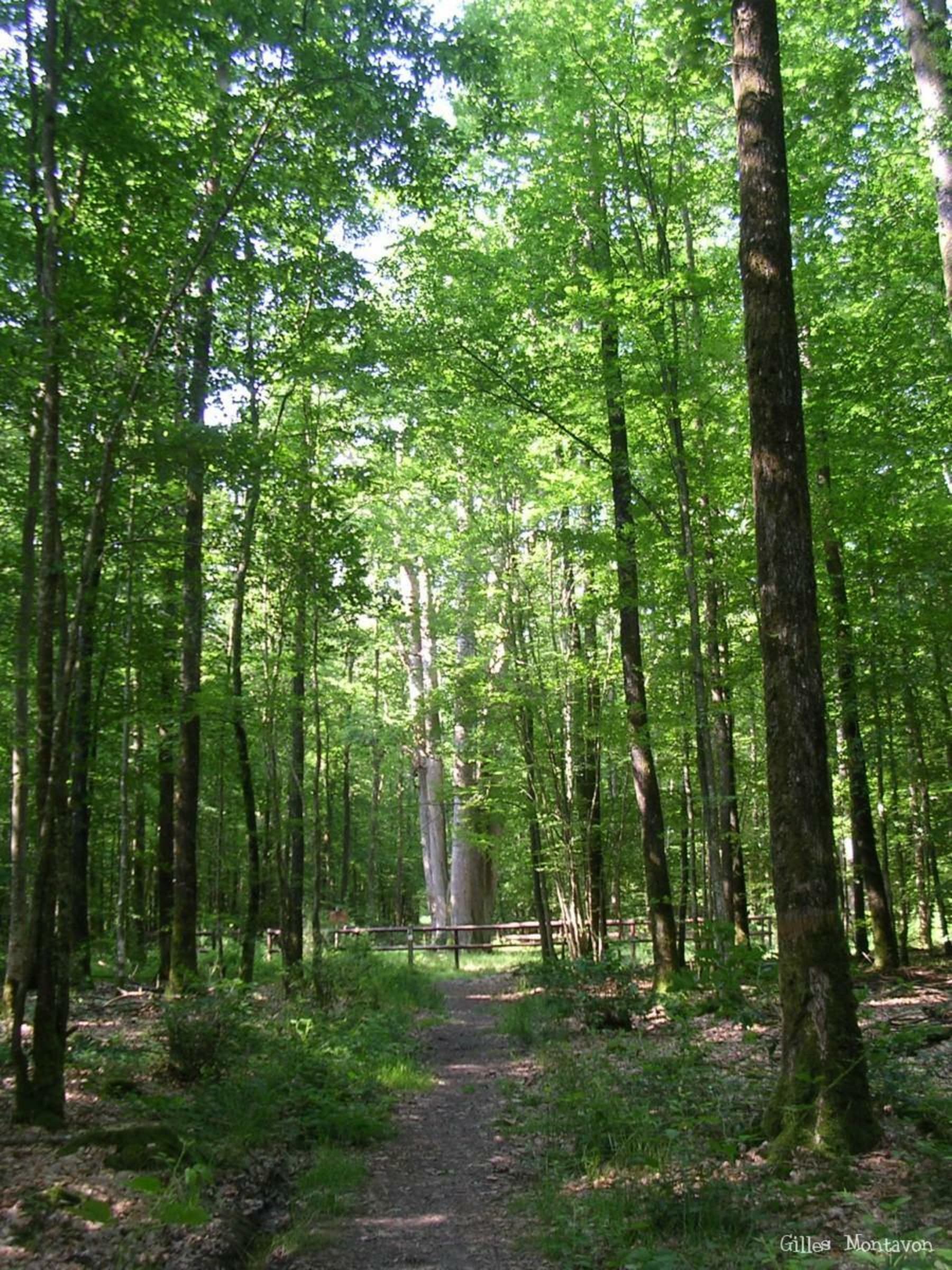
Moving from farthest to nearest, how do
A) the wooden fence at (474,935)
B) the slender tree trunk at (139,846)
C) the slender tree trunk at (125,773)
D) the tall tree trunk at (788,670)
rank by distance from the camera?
the wooden fence at (474,935), the slender tree trunk at (139,846), the slender tree trunk at (125,773), the tall tree trunk at (788,670)

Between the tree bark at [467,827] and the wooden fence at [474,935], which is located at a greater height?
the tree bark at [467,827]

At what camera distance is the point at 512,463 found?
14625mm

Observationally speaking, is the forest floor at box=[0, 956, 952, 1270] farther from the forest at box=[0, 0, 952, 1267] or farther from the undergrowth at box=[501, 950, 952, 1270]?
the forest at box=[0, 0, 952, 1267]

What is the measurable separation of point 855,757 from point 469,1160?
26.9 ft

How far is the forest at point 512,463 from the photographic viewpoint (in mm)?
5891

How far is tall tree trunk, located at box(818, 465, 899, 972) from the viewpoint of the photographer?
1200 cm

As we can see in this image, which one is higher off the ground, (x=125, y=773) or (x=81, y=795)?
(x=125, y=773)

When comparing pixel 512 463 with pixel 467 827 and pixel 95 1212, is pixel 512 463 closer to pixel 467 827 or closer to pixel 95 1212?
pixel 467 827

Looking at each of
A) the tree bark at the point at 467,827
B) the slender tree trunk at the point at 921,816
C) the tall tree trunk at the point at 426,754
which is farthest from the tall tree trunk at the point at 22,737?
the tall tree trunk at the point at 426,754

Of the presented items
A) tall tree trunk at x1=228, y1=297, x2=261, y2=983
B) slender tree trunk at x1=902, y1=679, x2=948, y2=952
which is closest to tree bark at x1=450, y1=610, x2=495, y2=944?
tall tree trunk at x1=228, y1=297, x2=261, y2=983

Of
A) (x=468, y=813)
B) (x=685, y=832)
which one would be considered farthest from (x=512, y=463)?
(x=468, y=813)

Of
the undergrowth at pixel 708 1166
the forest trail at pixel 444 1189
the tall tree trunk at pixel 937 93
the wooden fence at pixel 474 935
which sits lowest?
the wooden fence at pixel 474 935

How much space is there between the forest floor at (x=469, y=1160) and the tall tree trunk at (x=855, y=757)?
10.2 ft

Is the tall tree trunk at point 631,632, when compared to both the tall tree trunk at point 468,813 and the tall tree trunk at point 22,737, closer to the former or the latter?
the tall tree trunk at point 468,813
